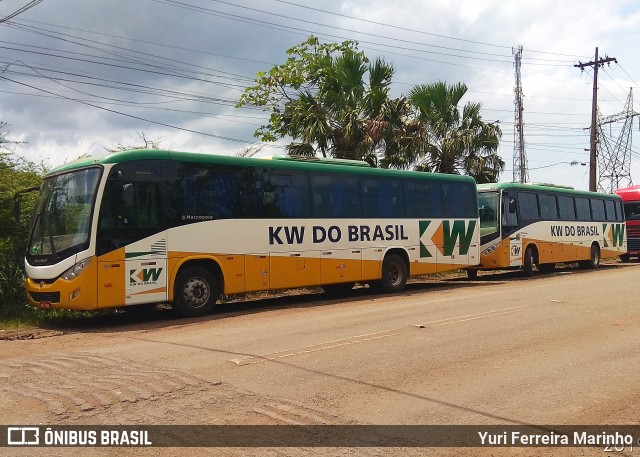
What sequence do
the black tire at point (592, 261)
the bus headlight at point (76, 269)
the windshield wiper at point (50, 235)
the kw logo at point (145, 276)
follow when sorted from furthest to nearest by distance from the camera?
the black tire at point (592, 261), the kw logo at point (145, 276), the windshield wiper at point (50, 235), the bus headlight at point (76, 269)

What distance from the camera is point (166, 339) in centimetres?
1029

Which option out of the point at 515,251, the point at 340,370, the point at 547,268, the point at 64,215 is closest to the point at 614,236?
the point at 547,268

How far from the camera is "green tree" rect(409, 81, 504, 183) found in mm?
23719

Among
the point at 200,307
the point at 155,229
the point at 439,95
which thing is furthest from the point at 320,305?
the point at 439,95

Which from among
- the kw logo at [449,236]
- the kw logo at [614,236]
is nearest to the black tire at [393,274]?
the kw logo at [449,236]

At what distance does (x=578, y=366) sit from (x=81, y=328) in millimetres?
8507

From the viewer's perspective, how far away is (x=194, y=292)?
13148 millimetres

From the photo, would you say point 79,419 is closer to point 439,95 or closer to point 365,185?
point 365,185

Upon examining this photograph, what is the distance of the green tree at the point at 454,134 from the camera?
77.8ft

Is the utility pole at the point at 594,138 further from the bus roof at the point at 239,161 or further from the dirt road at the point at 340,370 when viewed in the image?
the dirt road at the point at 340,370

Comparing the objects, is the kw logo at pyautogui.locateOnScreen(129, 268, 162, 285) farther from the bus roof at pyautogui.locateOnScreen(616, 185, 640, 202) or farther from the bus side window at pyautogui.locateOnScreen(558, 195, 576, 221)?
the bus roof at pyautogui.locateOnScreen(616, 185, 640, 202)

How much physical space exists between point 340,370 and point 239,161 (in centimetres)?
726

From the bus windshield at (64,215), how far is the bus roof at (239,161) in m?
0.23

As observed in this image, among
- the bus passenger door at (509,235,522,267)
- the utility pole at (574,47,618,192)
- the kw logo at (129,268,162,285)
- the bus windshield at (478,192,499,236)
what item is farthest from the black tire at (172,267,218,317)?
the utility pole at (574,47,618,192)
